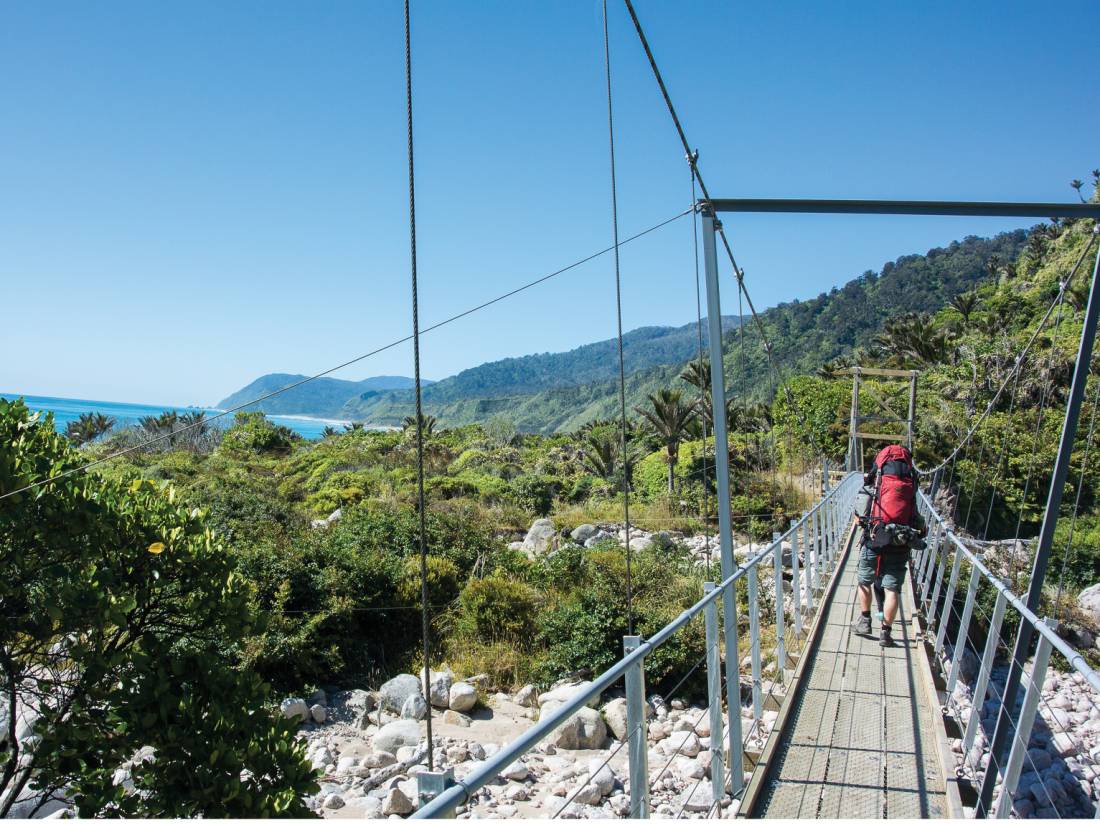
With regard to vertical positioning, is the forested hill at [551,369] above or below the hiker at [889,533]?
above

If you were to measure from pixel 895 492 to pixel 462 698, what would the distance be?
5.12m

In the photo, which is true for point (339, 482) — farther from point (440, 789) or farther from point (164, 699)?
point (440, 789)

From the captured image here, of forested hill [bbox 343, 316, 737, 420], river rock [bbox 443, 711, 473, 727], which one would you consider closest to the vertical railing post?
river rock [bbox 443, 711, 473, 727]

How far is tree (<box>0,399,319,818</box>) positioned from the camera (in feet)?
10.5

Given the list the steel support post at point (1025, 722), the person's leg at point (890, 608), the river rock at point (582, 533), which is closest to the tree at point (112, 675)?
the steel support post at point (1025, 722)

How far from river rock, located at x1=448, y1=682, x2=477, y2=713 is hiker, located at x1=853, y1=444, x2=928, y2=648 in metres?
4.39

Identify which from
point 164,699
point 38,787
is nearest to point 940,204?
point 164,699

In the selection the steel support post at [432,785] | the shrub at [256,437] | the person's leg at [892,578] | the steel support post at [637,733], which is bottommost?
the person's leg at [892,578]

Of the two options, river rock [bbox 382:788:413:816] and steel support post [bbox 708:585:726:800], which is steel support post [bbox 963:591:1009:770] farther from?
river rock [bbox 382:788:413:816]

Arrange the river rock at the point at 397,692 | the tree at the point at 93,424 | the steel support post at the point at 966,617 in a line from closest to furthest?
the steel support post at the point at 966,617 < the river rock at the point at 397,692 < the tree at the point at 93,424

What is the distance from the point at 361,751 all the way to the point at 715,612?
567 cm

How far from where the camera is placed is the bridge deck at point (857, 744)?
9.30 feet

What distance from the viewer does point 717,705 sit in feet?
8.81

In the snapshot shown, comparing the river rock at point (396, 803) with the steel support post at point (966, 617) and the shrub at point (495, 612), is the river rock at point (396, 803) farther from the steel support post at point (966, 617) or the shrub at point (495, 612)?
the shrub at point (495, 612)
